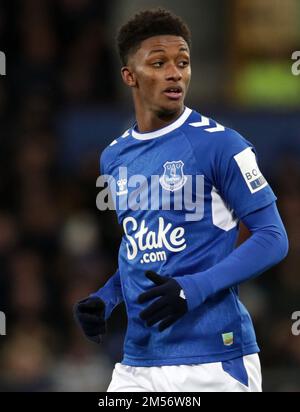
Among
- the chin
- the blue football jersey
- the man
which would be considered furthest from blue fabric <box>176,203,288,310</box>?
the chin

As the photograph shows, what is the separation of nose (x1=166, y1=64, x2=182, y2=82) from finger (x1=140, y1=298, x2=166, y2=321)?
2.94 ft

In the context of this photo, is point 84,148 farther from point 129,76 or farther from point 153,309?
point 153,309

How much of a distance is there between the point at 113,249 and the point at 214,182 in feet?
14.1

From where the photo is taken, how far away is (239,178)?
13.2 ft

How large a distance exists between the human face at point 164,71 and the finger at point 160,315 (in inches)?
33.7

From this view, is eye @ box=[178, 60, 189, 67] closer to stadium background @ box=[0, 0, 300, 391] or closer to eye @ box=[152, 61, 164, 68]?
eye @ box=[152, 61, 164, 68]

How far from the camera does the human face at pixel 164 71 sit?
4219 millimetres

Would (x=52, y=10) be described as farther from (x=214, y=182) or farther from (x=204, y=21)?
(x=214, y=182)

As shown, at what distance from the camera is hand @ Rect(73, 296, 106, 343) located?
4.44 metres

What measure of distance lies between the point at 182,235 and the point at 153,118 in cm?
52

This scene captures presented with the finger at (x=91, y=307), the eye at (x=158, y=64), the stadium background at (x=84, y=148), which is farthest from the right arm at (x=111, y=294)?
the stadium background at (x=84, y=148)

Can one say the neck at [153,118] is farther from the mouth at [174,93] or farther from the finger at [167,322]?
the finger at [167,322]

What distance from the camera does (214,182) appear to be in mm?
4098
